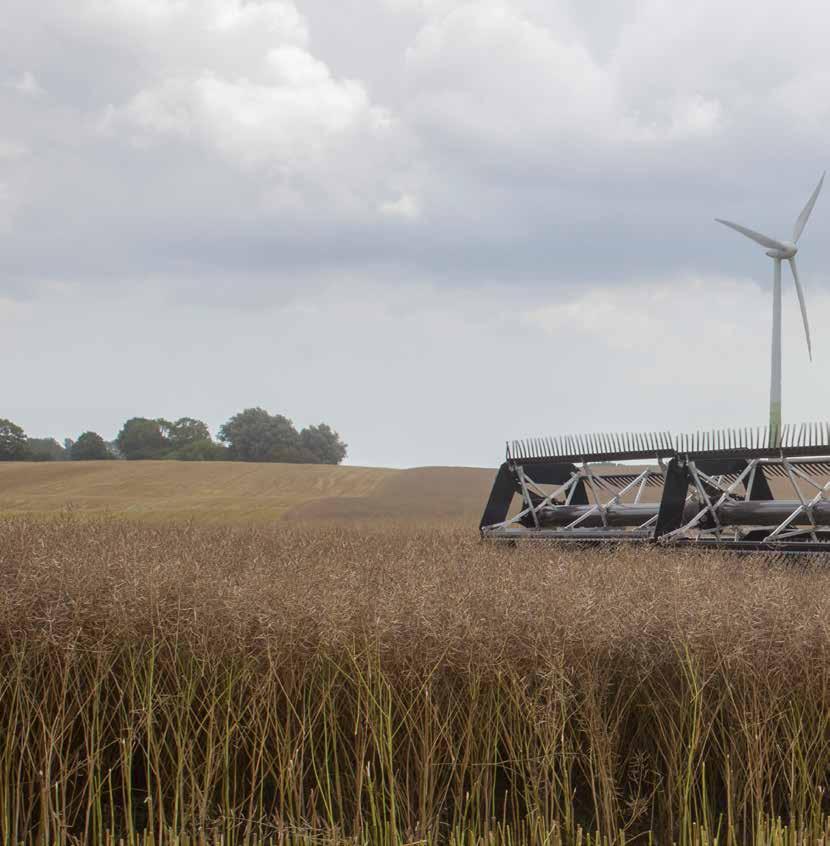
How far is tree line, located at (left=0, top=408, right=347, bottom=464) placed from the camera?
6153 centimetres

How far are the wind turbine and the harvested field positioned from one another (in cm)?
1980

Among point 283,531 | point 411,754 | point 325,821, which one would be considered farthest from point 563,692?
point 283,531

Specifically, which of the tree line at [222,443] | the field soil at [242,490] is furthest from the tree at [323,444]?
the field soil at [242,490]

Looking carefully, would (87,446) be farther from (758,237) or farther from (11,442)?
(758,237)

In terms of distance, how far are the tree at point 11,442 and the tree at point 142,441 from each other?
36.2ft

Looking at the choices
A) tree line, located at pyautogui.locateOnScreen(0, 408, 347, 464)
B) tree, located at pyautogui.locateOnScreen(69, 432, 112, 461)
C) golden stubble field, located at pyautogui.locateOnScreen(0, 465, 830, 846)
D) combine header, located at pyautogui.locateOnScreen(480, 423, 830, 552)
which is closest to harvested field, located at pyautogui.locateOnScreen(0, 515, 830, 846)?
golden stubble field, located at pyautogui.locateOnScreen(0, 465, 830, 846)

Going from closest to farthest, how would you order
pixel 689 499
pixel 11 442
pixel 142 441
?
pixel 689 499, pixel 11 442, pixel 142 441

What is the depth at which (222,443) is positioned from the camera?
211ft

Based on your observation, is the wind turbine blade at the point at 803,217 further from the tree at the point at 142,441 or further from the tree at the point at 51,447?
the tree at the point at 51,447

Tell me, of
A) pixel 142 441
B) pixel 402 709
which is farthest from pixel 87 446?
pixel 402 709

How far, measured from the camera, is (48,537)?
29.1ft

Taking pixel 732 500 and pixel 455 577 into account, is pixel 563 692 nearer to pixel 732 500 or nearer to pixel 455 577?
pixel 455 577

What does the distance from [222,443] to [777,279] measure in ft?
146

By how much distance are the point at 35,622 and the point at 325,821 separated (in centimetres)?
211
